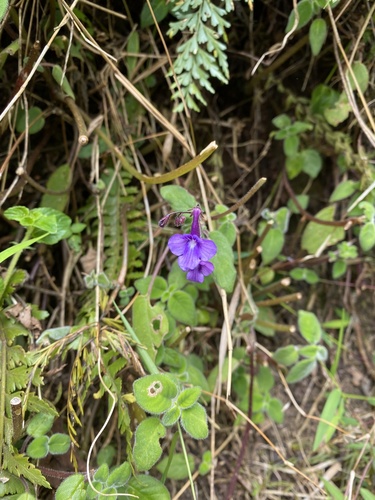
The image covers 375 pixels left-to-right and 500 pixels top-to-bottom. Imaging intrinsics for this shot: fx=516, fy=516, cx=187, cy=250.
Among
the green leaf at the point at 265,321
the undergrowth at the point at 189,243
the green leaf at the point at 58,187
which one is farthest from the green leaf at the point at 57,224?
the green leaf at the point at 265,321

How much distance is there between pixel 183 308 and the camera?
144 cm

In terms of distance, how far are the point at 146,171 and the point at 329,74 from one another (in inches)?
26.5

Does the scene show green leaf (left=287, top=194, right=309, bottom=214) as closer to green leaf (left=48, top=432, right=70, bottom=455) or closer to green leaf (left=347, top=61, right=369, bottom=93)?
green leaf (left=347, top=61, right=369, bottom=93)

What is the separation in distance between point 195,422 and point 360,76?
1096 millimetres

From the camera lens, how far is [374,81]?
1.58 meters

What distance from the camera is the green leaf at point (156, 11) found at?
4.78ft

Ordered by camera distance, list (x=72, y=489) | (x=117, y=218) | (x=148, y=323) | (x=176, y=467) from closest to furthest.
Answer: (x=72, y=489) < (x=148, y=323) < (x=176, y=467) < (x=117, y=218)

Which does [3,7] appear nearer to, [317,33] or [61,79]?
[61,79]

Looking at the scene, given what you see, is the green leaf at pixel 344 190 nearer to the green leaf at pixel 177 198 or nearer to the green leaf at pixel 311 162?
the green leaf at pixel 311 162

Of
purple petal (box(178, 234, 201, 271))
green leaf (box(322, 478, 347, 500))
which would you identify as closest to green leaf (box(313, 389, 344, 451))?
green leaf (box(322, 478, 347, 500))

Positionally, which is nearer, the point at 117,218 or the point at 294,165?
the point at 117,218

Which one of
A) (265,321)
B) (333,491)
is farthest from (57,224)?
(333,491)

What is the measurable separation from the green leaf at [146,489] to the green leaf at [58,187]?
31.6 inches

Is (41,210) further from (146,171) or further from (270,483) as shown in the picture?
(270,483)
